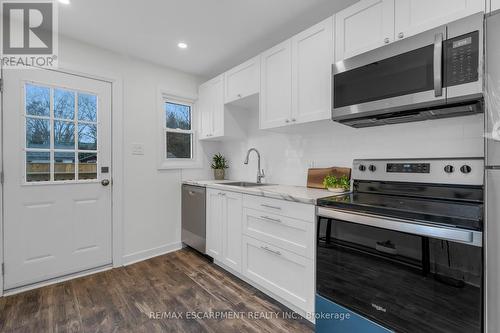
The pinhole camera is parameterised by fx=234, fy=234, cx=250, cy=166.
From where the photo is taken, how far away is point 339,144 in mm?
2182

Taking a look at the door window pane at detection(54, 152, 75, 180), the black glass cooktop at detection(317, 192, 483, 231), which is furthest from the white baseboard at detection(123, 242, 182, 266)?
the black glass cooktop at detection(317, 192, 483, 231)

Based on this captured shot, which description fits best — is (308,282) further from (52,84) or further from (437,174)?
(52,84)

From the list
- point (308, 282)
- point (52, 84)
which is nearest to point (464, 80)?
point (308, 282)

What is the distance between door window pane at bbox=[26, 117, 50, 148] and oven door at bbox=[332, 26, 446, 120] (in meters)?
2.66

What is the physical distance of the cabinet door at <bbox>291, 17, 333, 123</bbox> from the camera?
1835mm

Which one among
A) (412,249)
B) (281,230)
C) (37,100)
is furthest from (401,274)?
(37,100)

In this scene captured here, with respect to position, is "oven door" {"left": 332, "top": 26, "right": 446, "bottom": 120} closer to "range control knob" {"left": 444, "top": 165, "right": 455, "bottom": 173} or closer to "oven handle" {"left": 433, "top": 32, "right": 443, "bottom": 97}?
"oven handle" {"left": 433, "top": 32, "right": 443, "bottom": 97}

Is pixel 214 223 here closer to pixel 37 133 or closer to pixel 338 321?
pixel 338 321

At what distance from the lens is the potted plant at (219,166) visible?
11.1 feet

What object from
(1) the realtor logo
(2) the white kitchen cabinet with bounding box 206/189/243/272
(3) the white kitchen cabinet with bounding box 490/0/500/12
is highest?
(1) the realtor logo

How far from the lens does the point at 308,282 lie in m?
1.67

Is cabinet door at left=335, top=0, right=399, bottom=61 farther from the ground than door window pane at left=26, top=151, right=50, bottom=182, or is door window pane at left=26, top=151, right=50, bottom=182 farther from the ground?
cabinet door at left=335, top=0, right=399, bottom=61

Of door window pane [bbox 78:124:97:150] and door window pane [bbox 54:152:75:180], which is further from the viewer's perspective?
door window pane [bbox 78:124:97:150]

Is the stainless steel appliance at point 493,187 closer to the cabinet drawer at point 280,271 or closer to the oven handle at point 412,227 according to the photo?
the oven handle at point 412,227
